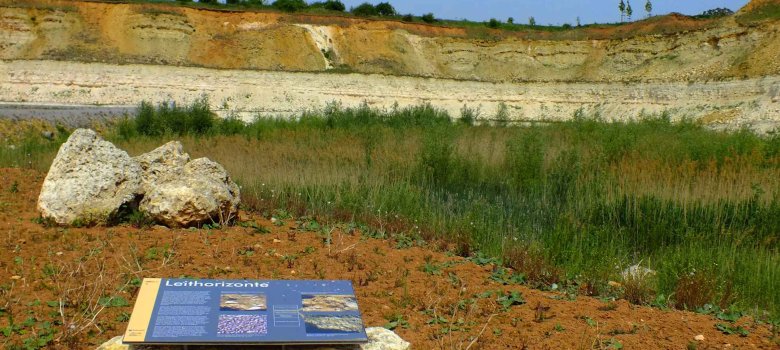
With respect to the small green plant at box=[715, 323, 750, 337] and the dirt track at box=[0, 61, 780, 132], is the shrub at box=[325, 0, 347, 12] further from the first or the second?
the small green plant at box=[715, 323, 750, 337]

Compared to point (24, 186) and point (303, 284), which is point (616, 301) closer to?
point (303, 284)

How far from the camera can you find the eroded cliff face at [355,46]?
44.0m

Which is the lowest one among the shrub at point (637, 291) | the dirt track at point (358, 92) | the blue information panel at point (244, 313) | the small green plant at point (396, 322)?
the dirt track at point (358, 92)

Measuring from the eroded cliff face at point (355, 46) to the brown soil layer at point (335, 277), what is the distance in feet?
118

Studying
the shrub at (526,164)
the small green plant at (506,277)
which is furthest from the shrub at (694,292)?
the shrub at (526,164)

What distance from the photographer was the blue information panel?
15.0ft

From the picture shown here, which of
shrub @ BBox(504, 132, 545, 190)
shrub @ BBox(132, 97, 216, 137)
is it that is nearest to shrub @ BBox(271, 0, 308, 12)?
shrub @ BBox(132, 97, 216, 137)

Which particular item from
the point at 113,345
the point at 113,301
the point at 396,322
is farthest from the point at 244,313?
the point at 113,301

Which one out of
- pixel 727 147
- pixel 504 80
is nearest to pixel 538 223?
pixel 727 147

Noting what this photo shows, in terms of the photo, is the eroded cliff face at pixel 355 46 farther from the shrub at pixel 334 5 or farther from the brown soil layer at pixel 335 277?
the brown soil layer at pixel 335 277

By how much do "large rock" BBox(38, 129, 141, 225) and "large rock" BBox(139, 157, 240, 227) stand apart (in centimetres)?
30

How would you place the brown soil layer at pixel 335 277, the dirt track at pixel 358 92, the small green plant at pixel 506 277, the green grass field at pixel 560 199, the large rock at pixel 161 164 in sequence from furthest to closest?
the dirt track at pixel 358 92 < the large rock at pixel 161 164 < the green grass field at pixel 560 199 < the small green plant at pixel 506 277 < the brown soil layer at pixel 335 277

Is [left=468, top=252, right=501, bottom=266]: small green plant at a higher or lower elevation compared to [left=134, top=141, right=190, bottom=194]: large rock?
lower

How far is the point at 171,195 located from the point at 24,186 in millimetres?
3800
